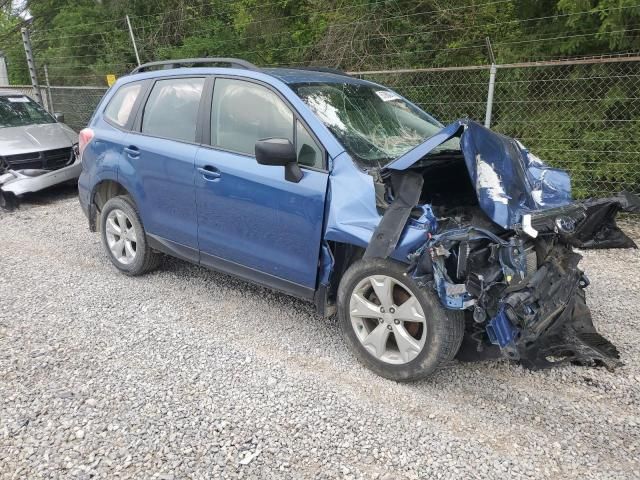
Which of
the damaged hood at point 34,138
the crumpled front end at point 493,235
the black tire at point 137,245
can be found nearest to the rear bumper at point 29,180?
the damaged hood at point 34,138

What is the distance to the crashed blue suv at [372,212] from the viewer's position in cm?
286

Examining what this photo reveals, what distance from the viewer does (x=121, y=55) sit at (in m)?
13.8

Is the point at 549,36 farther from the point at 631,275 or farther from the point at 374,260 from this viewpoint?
the point at 374,260

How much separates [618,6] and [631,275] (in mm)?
2883

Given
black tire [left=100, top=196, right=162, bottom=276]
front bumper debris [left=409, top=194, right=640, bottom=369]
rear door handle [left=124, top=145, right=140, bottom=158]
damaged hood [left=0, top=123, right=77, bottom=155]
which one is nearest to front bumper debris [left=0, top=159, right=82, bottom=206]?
damaged hood [left=0, top=123, right=77, bottom=155]

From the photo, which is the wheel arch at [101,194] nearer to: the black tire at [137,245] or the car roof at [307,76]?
the black tire at [137,245]

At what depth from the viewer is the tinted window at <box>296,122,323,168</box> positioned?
3426 millimetres

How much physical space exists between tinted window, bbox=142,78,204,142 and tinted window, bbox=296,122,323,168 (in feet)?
3.31

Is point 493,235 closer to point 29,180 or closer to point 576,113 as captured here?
point 576,113

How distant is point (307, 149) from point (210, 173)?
0.83m

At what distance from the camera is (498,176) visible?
3.10 metres

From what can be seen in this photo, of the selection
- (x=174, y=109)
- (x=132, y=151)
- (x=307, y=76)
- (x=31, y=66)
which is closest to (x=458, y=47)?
(x=307, y=76)

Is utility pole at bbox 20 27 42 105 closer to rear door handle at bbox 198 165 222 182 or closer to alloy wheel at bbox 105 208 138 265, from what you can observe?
alloy wheel at bbox 105 208 138 265

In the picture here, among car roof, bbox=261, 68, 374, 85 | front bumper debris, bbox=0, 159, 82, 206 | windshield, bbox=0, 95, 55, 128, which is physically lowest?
front bumper debris, bbox=0, 159, 82, 206
